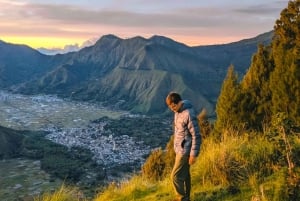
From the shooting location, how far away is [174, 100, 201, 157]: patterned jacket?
9055 millimetres

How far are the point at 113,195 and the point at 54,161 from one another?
91.4 meters

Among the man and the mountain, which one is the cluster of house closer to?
the mountain

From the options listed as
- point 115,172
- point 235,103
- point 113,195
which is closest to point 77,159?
point 115,172

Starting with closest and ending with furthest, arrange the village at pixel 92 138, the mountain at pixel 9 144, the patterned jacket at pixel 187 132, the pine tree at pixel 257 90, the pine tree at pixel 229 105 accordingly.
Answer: the patterned jacket at pixel 187 132 < the pine tree at pixel 257 90 < the pine tree at pixel 229 105 < the village at pixel 92 138 < the mountain at pixel 9 144

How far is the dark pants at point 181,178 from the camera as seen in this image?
9414mm

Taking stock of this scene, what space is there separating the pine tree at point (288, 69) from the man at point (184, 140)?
11.9 m

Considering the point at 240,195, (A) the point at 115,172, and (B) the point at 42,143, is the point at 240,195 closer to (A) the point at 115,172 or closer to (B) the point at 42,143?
(A) the point at 115,172

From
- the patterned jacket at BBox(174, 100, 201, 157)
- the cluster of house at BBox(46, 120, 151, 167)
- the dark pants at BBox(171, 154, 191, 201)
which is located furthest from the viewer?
the cluster of house at BBox(46, 120, 151, 167)

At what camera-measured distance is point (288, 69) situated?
22172 millimetres

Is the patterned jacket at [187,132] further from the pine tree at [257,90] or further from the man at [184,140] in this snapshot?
the pine tree at [257,90]

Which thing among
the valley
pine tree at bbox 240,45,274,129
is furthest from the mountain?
pine tree at bbox 240,45,274,129

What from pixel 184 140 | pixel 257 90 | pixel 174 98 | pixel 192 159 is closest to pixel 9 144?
pixel 257 90

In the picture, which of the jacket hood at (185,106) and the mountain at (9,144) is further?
the mountain at (9,144)

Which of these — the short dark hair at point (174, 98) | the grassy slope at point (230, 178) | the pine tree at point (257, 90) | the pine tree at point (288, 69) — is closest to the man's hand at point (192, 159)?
the grassy slope at point (230, 178)
